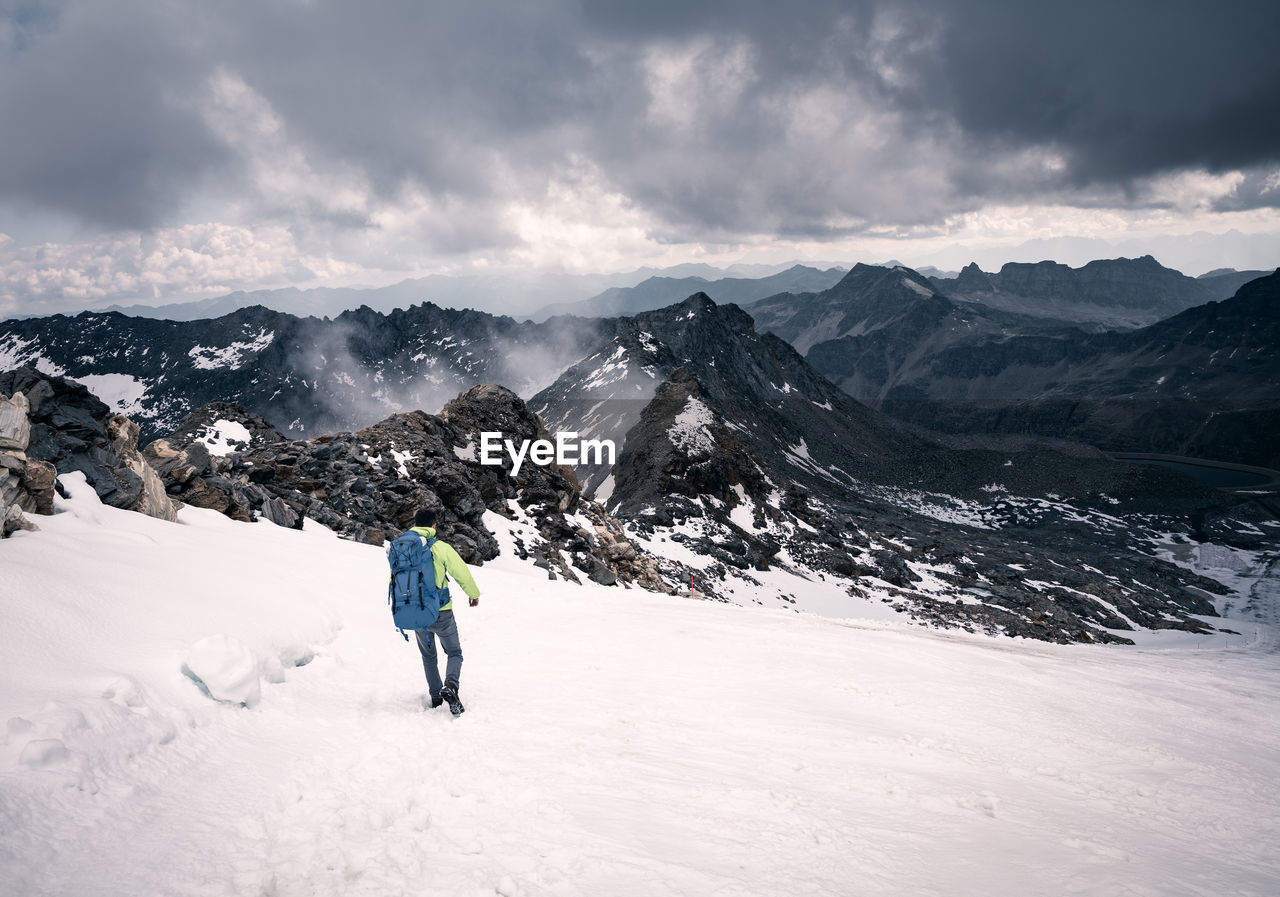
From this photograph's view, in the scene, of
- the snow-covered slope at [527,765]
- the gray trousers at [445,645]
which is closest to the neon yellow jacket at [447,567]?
the gray trousers at [445,645]

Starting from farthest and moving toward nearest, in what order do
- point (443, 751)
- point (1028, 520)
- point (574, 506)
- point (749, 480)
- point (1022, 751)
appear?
point (1028, 520) < point (749, 480) < point (574, 506) < point (1022, 751) < point (443, 751)

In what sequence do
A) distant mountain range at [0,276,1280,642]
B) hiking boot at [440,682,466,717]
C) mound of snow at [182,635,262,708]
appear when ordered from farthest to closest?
→ 1. distant mountain range at [0,276,1280,642]
2. hiking boot at [440,682,466,717]
3. mound of snow at [182,635,262,708]

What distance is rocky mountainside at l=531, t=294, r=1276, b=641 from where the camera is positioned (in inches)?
2431

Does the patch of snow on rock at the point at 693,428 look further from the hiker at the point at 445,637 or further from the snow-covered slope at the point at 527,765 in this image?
the hiker at the point at 445,637

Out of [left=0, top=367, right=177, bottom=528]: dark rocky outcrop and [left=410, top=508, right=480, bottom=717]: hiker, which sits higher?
[left=0, top=367, right=177, bottom=528]: dark rocky outcrop

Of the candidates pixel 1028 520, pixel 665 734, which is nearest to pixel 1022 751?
pixel 665 734

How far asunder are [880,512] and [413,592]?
130 metres

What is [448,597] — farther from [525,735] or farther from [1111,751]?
[1111,751]

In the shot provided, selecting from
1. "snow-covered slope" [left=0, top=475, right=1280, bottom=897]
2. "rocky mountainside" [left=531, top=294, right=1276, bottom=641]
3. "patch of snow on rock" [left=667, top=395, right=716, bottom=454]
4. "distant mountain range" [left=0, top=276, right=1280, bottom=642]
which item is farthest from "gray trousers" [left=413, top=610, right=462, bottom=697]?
"patch of snow on rock" [left=667, top=395, right=716, bottom=454]

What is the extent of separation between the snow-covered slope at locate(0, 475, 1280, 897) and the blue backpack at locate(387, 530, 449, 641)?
1208 mm

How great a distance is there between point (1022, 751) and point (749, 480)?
250 feet

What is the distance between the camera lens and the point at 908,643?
15992mm

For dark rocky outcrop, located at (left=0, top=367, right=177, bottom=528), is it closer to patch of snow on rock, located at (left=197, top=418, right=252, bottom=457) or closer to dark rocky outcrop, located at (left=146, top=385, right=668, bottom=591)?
dark rocky outcrop, located at (left=146, top=385, right=668, bottom=591)

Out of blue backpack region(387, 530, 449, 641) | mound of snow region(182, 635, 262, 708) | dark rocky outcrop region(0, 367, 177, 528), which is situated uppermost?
dark rocky outcrop region(0, 367, 177, 528)
